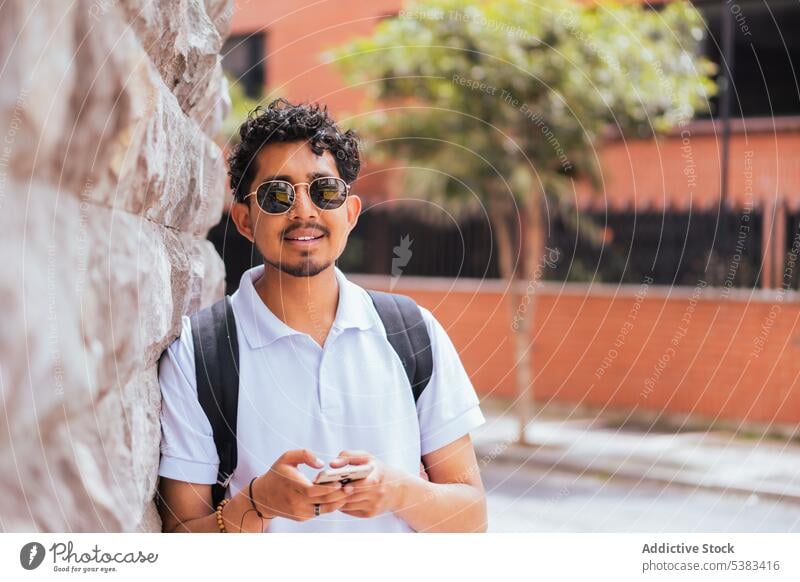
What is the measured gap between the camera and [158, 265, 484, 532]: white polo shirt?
1.89 metres

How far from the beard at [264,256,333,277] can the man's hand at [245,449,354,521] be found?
1.22 ft

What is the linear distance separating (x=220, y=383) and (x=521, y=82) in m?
6.21

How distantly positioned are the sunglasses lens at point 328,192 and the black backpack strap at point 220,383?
0.92 ft

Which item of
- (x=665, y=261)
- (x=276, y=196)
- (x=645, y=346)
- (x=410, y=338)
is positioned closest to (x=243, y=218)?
(x=276, y=196)

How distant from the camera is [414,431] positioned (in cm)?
197

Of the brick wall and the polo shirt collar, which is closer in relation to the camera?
the polo shirt collar

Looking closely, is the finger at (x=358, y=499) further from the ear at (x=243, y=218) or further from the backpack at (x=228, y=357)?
the ear at (x=243, y=218)

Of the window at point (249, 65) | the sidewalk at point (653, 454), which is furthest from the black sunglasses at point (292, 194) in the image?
the window at point (249, 65)

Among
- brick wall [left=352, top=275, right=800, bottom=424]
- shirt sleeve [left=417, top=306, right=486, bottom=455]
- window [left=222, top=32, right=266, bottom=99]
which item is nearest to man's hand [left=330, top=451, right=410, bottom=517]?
shirt sleeve [left=417, top=306, right=486, bottom=455]

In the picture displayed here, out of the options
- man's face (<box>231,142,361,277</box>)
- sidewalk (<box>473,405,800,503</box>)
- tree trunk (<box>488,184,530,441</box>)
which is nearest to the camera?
man's face (<box>231,142,361,277</box>)

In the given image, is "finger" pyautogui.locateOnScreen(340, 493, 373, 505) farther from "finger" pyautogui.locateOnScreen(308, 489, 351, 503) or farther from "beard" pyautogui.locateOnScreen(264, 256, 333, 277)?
"beard" pyautogui.locateOnScreen(264, 256, 333, 277)

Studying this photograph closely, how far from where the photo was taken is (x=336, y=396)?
194cm

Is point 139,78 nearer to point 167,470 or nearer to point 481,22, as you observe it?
point 167,470
